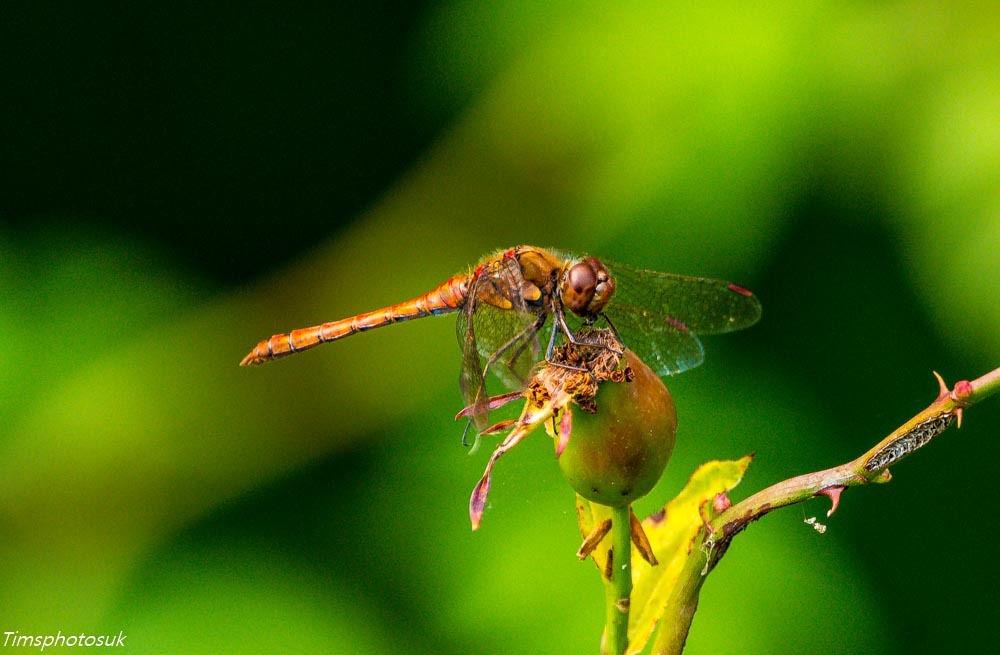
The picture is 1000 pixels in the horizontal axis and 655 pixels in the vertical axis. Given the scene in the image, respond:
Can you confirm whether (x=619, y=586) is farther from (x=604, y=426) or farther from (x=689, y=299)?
(x=689, y=299)

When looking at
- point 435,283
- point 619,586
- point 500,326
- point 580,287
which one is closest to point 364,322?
point 500,326

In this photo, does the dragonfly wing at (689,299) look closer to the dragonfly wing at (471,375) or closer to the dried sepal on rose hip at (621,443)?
the dragonfly wing at (471,375)

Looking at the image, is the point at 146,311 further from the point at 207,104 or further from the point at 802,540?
the point at 802,540

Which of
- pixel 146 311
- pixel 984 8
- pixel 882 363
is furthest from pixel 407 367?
pixel 984 8

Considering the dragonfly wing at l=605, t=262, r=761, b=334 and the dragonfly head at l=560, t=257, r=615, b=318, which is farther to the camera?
the dragonfly wing at l=605, t=262, r=761, b=334

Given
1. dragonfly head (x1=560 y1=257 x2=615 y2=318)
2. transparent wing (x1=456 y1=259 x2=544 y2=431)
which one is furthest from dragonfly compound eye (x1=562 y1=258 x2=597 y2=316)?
transparent wing (x1=456 y1=259 x2=544 y2=431)

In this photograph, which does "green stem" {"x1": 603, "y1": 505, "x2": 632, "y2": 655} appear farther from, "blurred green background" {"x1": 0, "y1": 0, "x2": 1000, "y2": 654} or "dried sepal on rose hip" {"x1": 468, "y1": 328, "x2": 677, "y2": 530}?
"blurred green background" {"x1": 0, "y1": 0, "x2": 1000, "y2": 654}

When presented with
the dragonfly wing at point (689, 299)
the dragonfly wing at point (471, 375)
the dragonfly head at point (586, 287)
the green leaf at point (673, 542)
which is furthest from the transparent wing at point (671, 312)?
the green leaf at point (673, 542)

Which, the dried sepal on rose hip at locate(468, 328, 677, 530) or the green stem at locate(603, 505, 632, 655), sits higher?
the dried sepal on rose hip at locate(468, 328, 677, 530)
